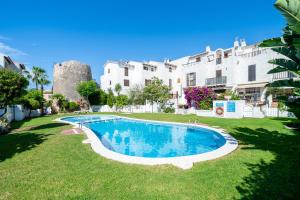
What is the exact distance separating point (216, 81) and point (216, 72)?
5.65 feet

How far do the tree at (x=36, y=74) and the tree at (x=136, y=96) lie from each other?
18.2 metres

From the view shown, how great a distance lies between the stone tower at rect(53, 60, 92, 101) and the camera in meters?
47.2

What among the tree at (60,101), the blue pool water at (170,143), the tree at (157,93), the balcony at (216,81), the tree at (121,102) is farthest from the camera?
the tree at (121,102)

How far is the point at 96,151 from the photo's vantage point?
7.69m

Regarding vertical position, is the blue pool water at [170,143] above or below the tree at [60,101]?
below

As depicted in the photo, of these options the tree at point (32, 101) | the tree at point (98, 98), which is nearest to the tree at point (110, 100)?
the tree at point (98, 98)

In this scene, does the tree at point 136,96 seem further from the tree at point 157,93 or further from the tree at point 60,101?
the tree at point 60,101

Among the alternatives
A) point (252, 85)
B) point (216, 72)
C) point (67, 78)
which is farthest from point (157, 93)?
point (67, 78)

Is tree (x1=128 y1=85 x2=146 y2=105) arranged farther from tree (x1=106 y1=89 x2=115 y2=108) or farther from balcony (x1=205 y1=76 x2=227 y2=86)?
balcony (x1=205 y1=76 x2=227 y2=86)

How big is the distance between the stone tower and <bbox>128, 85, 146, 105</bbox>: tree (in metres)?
18.1

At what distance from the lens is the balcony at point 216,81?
29391 mm

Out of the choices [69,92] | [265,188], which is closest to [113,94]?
[69,92]

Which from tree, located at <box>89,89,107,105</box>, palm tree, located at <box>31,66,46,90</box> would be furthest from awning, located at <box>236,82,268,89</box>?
palm tree, located at <box>31,66,46,90</box>

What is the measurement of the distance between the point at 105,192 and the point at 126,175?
3.46 feet
